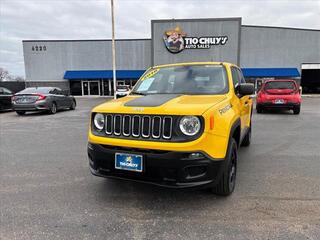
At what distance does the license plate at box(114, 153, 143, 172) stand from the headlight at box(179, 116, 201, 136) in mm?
A: 611

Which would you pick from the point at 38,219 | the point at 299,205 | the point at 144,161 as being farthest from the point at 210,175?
the point at 38,219

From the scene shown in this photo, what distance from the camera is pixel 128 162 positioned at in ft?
10.8

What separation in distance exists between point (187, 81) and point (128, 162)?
1865mm

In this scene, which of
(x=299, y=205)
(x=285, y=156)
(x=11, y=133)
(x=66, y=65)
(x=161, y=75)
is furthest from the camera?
(x=66, y=65)

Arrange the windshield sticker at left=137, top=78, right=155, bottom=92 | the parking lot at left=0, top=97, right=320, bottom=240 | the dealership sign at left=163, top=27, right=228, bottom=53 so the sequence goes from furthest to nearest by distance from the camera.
→ 1. the dealership sign at left=163, top=27, right=228, bottom=53
2. the windshield sticker at left=137, top=78, right=155, bottom=92
3. the parking lot at left=0, top=97, right=320, bottom=240

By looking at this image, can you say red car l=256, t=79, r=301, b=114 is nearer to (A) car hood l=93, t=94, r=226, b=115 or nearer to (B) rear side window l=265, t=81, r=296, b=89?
(B) rear side window l=265, t=81, r=296, b=89

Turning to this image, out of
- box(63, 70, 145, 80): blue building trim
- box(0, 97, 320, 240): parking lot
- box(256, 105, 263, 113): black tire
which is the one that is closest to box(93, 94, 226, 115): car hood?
box(0, 97, 320, 240): parking lot

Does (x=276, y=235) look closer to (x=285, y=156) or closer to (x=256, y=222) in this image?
(x=256, y=222)

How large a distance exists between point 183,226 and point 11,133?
7879mm

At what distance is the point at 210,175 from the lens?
10.3 feet

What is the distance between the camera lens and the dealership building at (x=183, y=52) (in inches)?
1313

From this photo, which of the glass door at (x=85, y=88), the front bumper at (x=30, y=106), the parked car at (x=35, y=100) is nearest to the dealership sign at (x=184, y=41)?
the glass door at (x=85, y=88)

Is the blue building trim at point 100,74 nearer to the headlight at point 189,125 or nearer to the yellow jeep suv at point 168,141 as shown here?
the yellow jeep suv at point 168,141

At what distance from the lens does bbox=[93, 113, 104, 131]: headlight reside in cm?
362
